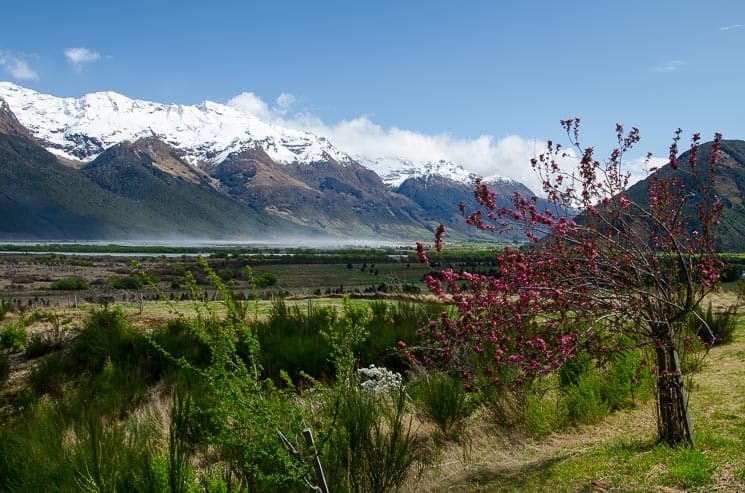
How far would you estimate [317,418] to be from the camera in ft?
18.8

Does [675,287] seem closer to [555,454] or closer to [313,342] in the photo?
[555,454]

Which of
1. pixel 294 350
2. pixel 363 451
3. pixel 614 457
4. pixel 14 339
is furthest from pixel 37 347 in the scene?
pixel 614 457

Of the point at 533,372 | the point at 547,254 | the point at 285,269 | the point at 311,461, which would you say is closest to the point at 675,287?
the point at 547,254

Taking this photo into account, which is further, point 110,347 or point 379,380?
point 110,347

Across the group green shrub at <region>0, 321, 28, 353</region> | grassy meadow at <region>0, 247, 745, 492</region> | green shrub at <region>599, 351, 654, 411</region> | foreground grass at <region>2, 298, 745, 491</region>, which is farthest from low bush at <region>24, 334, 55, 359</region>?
green shrub at <region>599, 351, 654, 411</region>

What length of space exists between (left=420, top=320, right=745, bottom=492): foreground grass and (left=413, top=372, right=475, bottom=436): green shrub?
244 millimetres

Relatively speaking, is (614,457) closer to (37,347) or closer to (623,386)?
(623,386)

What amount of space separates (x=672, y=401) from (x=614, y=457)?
2.42ft

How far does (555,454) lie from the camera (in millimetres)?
6078

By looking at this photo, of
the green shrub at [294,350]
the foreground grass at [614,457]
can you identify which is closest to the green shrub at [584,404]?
the foreground grass at [614,457]

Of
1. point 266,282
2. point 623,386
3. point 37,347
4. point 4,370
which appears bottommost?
point 266,282

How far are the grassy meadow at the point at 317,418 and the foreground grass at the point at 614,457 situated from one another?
0.07 feet

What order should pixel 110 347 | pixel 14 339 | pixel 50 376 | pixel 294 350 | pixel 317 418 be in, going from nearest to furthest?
pixel 317 418, pixel 50 376, pixel 294 350, pixel 110 347, pixel 14 339

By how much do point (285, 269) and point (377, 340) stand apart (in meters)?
46.2
